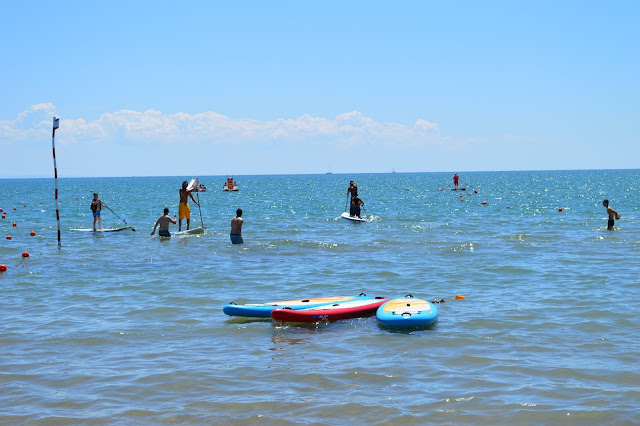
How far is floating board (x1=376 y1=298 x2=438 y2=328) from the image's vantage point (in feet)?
38.7

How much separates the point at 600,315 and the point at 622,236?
15206 mm

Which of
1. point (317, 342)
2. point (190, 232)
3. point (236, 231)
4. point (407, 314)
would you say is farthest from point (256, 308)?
point (190, 232)

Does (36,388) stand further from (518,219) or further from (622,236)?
(518,219)

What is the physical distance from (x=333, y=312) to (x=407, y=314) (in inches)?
56.5

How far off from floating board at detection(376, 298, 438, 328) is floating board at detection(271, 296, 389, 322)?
34 centimetres

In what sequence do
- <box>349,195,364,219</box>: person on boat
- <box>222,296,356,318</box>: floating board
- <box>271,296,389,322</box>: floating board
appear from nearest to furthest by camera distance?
<box>271,296,389,322</box>: floating board < <box>222,296,356,318</box>: floating board < <box>349,195,364,219</box>: person on boat

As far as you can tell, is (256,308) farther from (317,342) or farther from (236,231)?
(236,231)

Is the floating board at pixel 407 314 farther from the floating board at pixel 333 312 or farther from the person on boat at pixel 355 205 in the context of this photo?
the person on boat at pixel 355 205

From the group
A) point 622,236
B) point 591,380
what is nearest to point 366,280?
point 591,380

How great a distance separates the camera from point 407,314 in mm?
11969

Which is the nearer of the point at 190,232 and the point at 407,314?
the point at 407,314

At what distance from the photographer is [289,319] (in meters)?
12.2

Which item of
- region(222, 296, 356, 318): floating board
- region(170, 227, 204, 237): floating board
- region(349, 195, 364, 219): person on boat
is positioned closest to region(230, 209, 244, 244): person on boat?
region(170, 227, 204, 237): floating board

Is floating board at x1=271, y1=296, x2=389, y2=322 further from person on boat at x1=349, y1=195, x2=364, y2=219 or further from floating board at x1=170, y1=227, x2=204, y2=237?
person on boat at x1=349, y1=195, x2=364, y2=219
